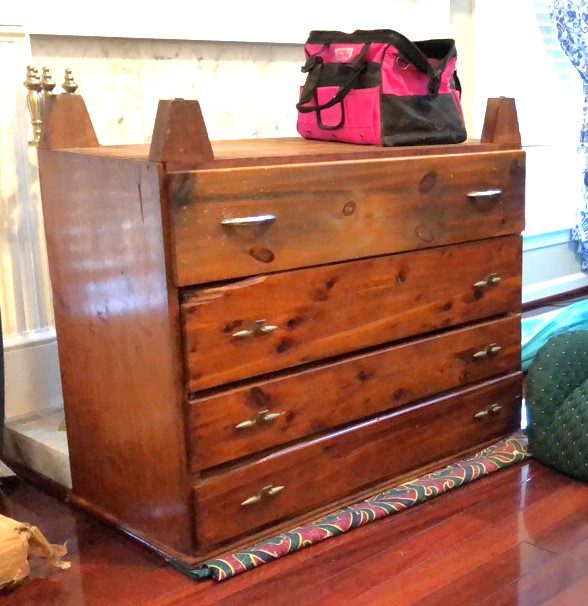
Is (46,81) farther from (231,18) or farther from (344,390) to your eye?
(344,390)

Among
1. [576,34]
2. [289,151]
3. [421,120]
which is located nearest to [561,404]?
[421,120]

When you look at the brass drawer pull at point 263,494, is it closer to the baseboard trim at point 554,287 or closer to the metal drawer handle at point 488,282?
the metal drawer handle at point 488,282

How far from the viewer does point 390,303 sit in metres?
1.78

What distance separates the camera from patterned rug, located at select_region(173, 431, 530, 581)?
1559 millimetres

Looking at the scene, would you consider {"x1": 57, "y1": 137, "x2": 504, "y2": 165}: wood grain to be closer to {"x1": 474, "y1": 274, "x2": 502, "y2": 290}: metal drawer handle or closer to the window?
{"x1": 474, "y1": 274, "x2": 502, "y2": 290}: metal drawer handle

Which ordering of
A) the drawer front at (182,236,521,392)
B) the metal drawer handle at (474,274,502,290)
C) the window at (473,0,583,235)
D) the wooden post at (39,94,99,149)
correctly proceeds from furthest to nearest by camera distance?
the window at (473,0,583,235) < the metal drawer handle at (474,274,502,290) < the wooden post at (39,94,99,149) < the drawer front at (182,236,521,392)

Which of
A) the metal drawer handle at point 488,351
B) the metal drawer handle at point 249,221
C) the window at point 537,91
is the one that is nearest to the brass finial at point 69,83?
the metal drawer handle at point 249,221

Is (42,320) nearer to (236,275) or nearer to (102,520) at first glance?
(102,520)

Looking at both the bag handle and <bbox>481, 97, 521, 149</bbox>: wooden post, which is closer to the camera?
the bag handle

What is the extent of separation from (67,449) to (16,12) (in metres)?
0.98

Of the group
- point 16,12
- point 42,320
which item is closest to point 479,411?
point 42,320

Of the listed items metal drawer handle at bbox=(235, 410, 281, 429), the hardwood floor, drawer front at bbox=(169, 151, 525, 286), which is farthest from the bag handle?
the hardwood floor

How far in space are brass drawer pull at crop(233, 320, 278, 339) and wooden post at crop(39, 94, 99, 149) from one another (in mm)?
550

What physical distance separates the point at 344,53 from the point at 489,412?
2.99ft
